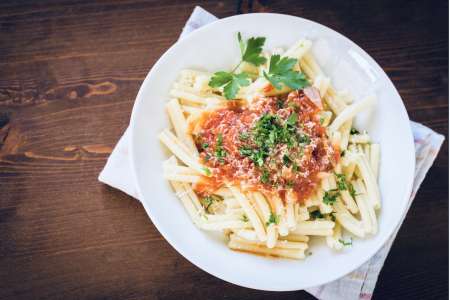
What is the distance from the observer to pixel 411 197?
2.66 metres

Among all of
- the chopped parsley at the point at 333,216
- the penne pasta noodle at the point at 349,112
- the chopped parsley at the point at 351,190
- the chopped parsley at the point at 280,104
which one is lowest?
the chopped parsley at the point at 333,216

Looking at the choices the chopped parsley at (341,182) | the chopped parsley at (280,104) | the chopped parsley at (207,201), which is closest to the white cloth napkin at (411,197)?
the chopped parsley at (207,201)

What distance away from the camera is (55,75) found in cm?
271

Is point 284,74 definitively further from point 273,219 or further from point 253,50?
point 273,219

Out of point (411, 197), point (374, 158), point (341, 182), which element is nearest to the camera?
point (341, 182)

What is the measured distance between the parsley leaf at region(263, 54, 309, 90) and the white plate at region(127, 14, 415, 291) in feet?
0.82

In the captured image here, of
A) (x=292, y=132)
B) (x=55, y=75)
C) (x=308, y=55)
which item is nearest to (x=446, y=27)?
(x=308, y=55)

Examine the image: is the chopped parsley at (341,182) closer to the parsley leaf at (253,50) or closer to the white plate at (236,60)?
the white plate at (236,60)

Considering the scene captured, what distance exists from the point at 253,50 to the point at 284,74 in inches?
8.8

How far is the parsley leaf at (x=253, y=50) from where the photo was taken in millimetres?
2260

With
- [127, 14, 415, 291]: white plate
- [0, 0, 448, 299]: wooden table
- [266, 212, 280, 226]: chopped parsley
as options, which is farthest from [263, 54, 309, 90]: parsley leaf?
[0, 0, 448, 299]: wooden table

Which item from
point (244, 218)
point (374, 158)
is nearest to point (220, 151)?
point (244, 218)

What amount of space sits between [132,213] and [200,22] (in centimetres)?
127

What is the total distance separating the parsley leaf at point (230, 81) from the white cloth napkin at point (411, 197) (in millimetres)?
637
